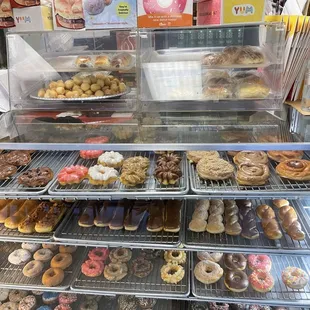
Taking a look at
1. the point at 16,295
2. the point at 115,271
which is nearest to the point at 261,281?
the point at 115,271

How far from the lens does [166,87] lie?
2654mm

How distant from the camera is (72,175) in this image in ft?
8.20

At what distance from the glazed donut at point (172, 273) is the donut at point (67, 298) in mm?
1020

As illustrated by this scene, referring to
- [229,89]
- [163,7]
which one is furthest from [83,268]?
[163,7]

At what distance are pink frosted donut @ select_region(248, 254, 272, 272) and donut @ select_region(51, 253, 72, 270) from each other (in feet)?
5.68

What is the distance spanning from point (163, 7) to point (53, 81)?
4.21 ft

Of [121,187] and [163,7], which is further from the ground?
[163,7]

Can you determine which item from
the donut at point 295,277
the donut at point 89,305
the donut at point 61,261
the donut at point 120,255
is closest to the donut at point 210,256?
the donut at point 295,277

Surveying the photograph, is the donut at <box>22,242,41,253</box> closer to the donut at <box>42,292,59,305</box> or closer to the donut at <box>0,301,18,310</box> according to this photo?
the donut at <box>42,292,59,305</box>

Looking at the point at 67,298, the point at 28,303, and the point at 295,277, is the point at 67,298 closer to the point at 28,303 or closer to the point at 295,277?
the point at 28,303

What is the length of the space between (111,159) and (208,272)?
1.31m

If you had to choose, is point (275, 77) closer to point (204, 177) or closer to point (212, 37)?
point (212, 37)

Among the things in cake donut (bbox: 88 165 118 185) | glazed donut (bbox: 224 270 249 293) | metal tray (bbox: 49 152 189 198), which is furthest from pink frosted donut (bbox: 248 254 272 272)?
cake donut (bbox: 88 165 118 185)

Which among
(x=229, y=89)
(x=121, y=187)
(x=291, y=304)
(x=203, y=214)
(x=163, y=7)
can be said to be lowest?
(x=291, y=304)
